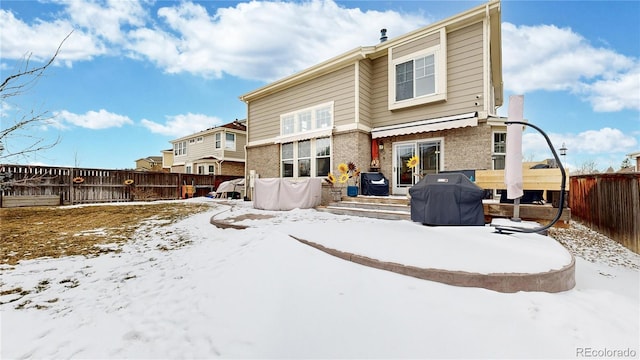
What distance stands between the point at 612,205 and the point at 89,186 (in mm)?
18546

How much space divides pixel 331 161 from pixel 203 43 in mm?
9141

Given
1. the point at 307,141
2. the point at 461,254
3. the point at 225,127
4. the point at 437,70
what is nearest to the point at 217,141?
the point at 225,127

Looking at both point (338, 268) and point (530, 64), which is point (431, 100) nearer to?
point (338, 268)

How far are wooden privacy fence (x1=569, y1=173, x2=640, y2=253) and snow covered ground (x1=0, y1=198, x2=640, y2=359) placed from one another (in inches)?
112

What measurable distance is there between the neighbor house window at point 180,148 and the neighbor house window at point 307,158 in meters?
17.4

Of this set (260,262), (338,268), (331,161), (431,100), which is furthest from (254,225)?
(431,100)

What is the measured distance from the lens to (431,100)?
7383mm

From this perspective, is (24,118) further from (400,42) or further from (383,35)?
(383,35)

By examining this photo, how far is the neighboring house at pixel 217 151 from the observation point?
20266 mm

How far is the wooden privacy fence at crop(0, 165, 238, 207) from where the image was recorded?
9.57 meters

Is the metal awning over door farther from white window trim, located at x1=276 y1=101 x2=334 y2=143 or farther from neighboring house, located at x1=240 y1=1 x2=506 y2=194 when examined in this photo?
white window trim, located at x1=276 y1=101 x2=334 y2=143
